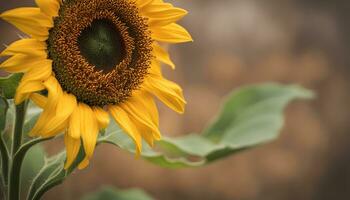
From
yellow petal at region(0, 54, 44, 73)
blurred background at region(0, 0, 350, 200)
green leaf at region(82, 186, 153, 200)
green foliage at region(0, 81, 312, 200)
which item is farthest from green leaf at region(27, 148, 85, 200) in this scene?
blurred background at region(0, 0, 350, 200)

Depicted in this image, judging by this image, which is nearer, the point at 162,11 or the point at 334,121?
the point at 162,11

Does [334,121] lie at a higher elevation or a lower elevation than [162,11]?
lower

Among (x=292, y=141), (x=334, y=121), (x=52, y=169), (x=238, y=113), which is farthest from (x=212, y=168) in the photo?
(x=52, y=169)

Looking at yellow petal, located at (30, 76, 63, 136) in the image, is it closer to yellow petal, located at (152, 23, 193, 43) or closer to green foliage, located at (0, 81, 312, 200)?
green foliage, located at (0, 81, 312, 200)

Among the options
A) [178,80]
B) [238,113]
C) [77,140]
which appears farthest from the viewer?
[178,80]

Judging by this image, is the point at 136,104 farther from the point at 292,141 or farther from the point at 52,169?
the point at 292,141

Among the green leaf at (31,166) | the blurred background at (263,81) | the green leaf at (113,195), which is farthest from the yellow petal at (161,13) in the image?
the blurred background at (263,81)

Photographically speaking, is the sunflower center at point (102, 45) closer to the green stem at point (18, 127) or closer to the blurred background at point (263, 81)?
the green stem at point (18, 127)

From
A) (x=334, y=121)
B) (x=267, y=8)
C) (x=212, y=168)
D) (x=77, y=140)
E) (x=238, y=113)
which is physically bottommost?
(x=212, y=168)
